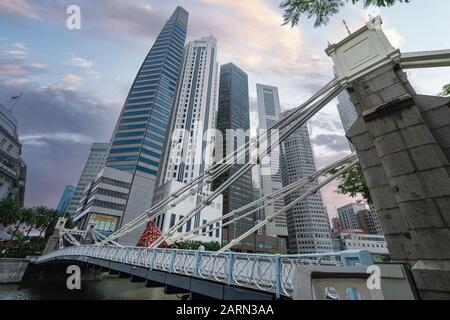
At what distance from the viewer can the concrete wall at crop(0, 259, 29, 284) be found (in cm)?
2749

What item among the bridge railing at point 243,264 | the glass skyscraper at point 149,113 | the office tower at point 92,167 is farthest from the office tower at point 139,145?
the office tower at point 92,167

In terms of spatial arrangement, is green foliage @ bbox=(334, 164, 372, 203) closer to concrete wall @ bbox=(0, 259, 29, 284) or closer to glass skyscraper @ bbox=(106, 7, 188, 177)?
concrete wall @ bbox=(0, 259, 29, 284)

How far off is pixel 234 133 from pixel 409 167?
123 meters

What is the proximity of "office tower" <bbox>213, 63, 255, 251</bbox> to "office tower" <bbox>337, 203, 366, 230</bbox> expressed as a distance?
91887 millimetres

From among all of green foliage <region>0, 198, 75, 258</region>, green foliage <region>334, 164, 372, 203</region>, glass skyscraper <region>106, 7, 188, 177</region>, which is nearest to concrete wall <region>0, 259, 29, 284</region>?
green foliage <region>0, 198, 75, 258</region>

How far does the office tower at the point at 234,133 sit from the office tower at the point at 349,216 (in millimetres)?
91887

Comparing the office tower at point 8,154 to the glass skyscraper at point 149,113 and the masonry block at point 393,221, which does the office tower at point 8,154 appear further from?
the masonry block at point 393,221

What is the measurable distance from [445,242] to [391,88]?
312cm

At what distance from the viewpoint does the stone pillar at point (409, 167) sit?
3.11 meters

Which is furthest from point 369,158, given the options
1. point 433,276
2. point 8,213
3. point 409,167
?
point 8,213

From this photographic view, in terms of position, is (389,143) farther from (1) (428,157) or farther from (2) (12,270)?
(2) (12,270)

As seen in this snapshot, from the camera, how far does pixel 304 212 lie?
385 feet
